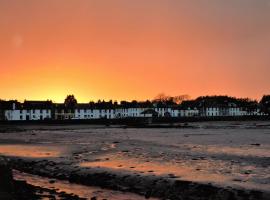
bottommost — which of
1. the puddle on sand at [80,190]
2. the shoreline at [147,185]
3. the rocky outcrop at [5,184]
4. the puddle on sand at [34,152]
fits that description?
the puddle on sand at [80,190]

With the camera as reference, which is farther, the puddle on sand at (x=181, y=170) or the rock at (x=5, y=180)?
the puddle on sand at (x=181, y=170)

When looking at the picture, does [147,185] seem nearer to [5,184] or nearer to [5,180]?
[5,184]

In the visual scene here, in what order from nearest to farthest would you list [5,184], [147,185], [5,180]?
[5,184]
[5,180]
[147,185]

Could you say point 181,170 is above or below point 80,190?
above

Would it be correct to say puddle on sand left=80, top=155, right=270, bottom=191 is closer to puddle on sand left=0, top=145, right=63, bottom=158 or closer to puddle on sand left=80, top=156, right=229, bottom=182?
puddle on sand left=80, top=156, right=229, bottom=182

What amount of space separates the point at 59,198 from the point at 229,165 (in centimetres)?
1133

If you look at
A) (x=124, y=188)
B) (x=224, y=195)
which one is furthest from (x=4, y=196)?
(x=224, y=195)

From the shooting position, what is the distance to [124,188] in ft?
62.3

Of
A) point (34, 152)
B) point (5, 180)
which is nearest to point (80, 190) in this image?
point (5, 180)

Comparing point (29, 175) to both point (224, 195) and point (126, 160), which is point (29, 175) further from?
point (224, 195)

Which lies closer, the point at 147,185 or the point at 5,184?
the point at 5,184

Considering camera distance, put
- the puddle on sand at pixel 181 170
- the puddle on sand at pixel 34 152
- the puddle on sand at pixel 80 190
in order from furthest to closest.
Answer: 1. the puddle on sand at pixel 34 152
2. the puddle on sand at pixel 181 170
3. the puddle on sand at pixel 80 190

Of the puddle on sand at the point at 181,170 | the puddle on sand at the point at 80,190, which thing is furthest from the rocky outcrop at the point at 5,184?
the puddle on sand at the point at 181,170

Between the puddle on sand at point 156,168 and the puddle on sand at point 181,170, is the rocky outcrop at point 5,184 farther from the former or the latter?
the puddle on sand at point 156,168
